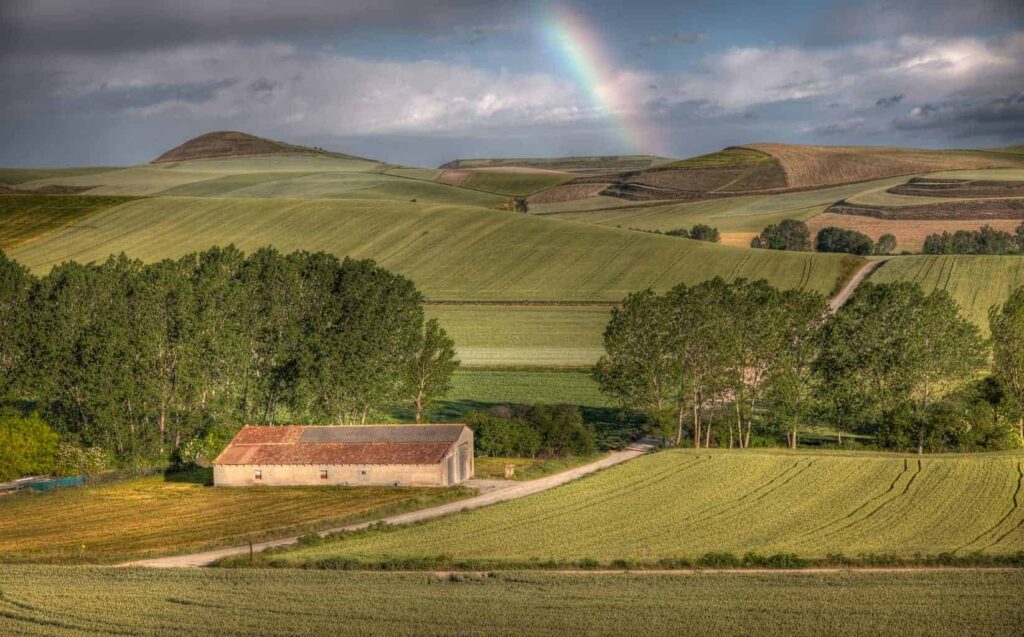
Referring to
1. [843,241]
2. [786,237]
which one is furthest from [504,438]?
[786,237]

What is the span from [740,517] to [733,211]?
138 metres

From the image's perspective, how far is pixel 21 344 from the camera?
73.2 m

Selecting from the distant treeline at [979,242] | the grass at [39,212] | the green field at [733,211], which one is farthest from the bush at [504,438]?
the green field at [733,211]

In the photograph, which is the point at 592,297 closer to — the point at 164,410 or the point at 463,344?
the point at 463,344

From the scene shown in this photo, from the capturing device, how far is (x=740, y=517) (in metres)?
47.8

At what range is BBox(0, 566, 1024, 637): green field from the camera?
30656mm

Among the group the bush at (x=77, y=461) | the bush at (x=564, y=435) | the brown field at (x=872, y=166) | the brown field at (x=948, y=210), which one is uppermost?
the brown field at (x=872, y=166)

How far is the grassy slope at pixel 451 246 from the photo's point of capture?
419ft

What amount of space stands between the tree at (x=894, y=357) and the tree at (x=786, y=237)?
78737 mm

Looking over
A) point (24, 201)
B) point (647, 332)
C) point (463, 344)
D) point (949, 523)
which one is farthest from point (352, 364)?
point (24, 201)

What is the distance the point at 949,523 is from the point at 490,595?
20881 millimetres

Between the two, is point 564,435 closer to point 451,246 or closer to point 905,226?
point 451,246

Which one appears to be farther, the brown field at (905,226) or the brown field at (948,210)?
the brown field at (948,210)

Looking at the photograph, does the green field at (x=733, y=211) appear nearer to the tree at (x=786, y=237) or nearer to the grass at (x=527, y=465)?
the tree at (x=786, y=237)
